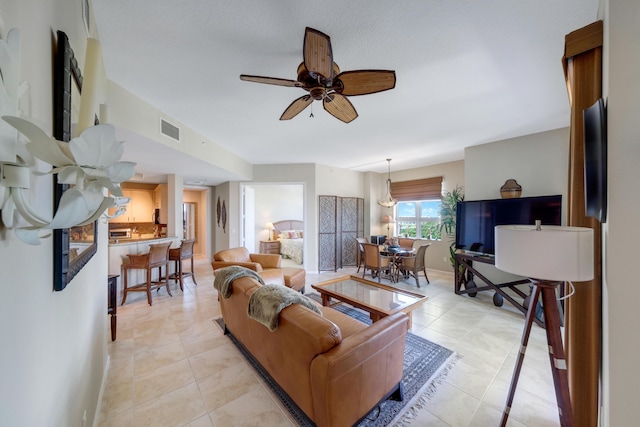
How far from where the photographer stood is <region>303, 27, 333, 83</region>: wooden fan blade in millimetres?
1433

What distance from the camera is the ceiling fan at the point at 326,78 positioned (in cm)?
150

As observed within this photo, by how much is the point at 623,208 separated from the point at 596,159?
0.78 ft

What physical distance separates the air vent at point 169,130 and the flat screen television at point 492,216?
4726 mm

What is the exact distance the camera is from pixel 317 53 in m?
1.52

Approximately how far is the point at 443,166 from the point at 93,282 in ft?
21.0

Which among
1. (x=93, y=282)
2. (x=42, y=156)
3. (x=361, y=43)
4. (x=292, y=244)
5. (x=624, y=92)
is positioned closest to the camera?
(x=42, y=156)

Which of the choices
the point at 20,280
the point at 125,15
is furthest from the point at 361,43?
the point at 20,280

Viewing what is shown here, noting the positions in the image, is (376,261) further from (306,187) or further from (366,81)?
(366,81)

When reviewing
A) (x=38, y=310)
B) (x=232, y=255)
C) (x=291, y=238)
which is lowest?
(x=291, y=238)

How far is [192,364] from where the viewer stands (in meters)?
2.30

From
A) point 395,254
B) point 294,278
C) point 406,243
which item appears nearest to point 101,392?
point 294,278

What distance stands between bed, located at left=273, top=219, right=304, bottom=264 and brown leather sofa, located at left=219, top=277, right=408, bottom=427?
5.19m

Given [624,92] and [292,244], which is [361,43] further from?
[292,244]

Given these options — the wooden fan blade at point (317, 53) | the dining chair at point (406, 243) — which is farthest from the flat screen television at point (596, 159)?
the dining chair at point (406, 243)
